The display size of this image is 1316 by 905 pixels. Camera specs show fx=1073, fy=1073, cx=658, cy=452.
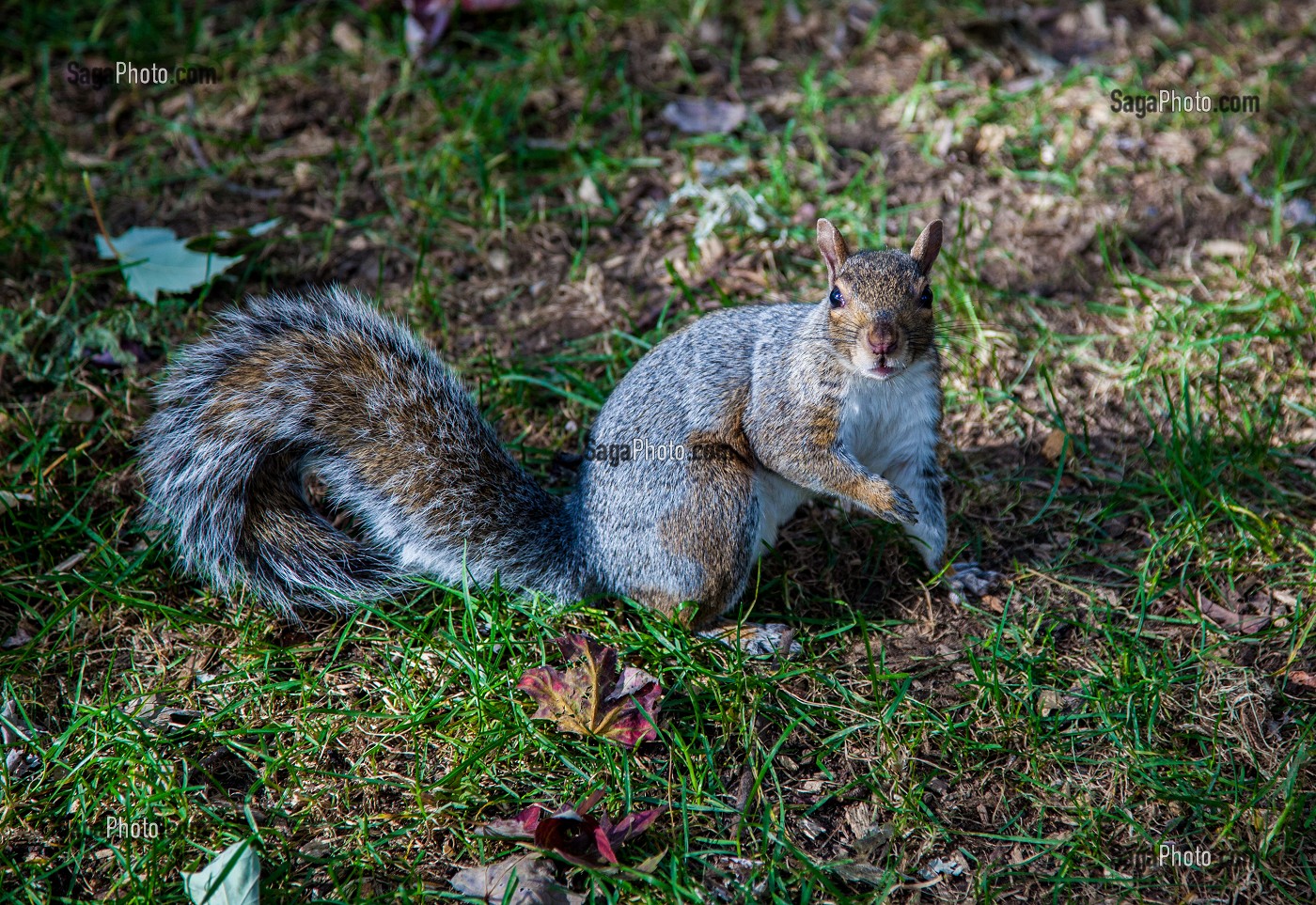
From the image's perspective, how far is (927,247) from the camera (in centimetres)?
243

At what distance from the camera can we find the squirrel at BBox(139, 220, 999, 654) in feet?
7.92

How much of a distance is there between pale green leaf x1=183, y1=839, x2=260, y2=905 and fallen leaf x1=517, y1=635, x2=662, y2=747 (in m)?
0.61

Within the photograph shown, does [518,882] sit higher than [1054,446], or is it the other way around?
[1054,446]

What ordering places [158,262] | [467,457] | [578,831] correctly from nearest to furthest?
[578,831], [467,457], [158,262]

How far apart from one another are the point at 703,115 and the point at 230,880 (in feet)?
10.1

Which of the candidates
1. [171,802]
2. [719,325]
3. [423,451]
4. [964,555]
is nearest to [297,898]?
[171,802]

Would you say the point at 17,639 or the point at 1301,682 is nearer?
the point at 1301,682

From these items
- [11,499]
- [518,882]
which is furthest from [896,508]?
[11,499]

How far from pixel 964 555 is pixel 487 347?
1.48 meters

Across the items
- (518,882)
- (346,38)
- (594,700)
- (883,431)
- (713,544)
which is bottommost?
(518,882)

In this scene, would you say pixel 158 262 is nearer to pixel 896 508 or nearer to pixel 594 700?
pixel 594 700

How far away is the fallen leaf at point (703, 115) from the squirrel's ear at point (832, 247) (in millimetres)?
1676

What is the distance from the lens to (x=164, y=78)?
4.07 metres

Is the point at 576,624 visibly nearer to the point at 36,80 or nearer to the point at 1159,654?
the point at 1159,654
